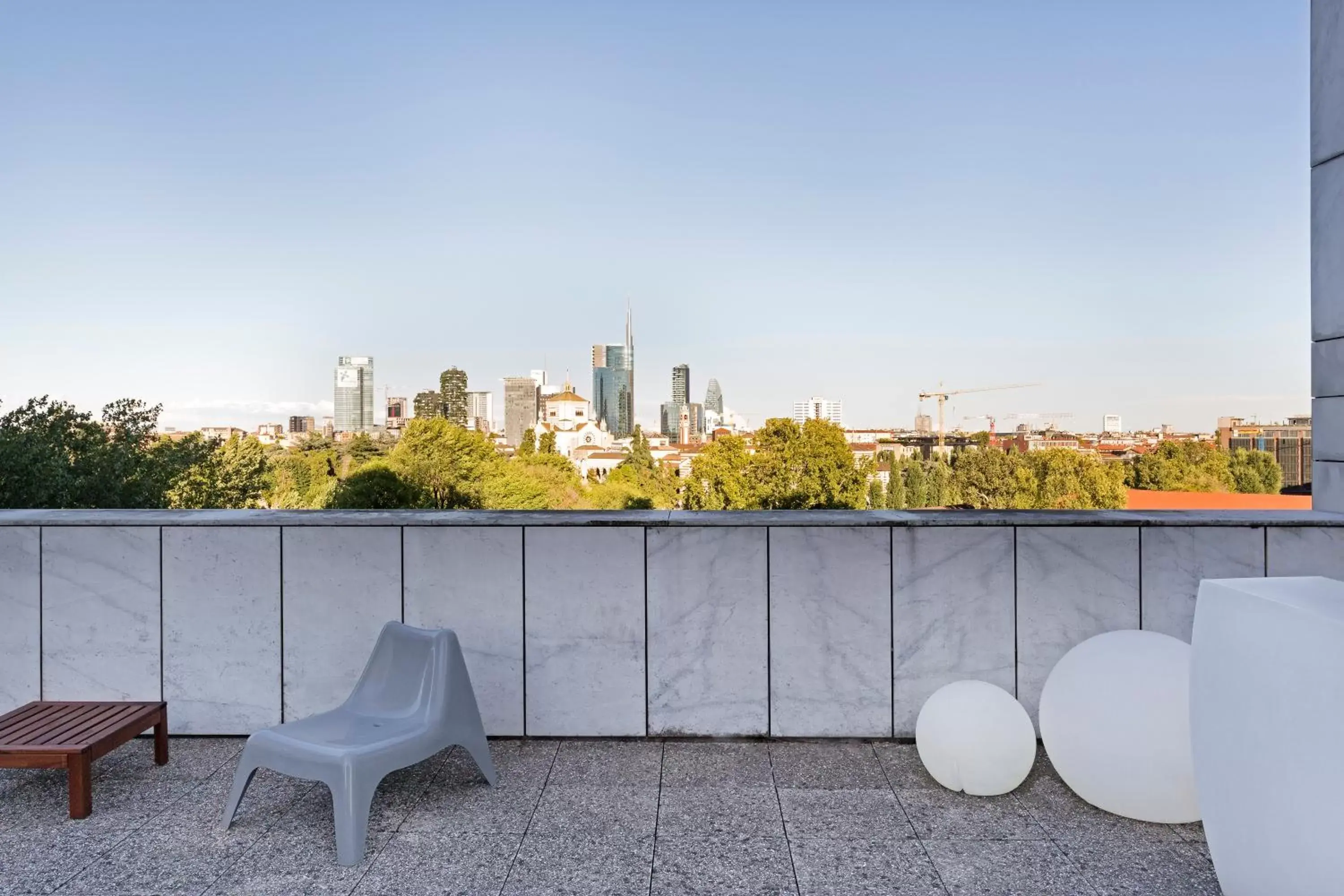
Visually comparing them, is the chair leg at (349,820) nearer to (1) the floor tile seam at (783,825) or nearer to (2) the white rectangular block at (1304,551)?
(1) the floor tile seam at (783,825)

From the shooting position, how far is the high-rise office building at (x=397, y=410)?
226 ft

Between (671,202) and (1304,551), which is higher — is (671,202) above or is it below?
above

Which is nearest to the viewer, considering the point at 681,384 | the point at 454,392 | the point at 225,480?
the point at 225,480

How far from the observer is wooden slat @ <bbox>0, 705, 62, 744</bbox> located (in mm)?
3008

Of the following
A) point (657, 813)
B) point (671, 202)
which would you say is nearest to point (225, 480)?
point (657, 813)

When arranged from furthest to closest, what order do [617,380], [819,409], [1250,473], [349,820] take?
[617,380]
[819,409]
[1250,473]
[349,820]

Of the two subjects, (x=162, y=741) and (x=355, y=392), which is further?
(x=355, y=392)

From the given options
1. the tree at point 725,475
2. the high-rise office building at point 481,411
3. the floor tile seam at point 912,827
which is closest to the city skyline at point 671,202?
the high-rise office building at point 481,411

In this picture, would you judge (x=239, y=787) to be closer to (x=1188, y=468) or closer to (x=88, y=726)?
(x=88, y=726)

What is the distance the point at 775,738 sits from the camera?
3764 mm

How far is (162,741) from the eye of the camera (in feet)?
11.4

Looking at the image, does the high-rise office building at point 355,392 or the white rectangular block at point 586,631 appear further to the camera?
the high-rise office building at point 355,392

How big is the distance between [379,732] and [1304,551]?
3838 mm

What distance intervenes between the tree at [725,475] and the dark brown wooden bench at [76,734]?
4885 cm
